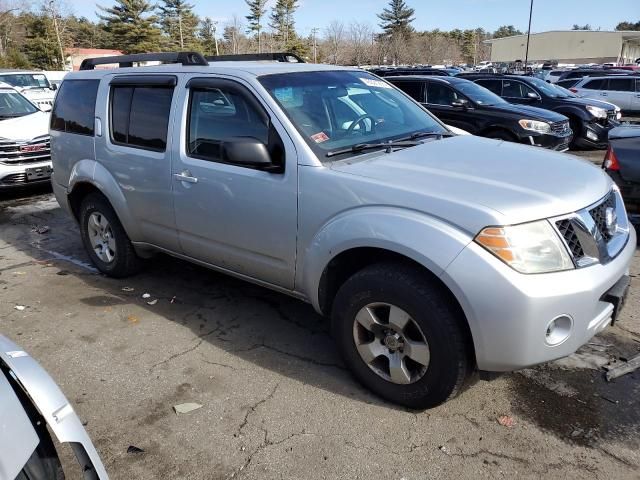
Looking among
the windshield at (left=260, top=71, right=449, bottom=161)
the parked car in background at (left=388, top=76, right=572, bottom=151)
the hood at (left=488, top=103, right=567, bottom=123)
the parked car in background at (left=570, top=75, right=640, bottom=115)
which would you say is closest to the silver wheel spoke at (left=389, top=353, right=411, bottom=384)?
the windshield at (left=260, top=71, right=449, bottom=161)

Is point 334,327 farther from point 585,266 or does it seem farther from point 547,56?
point 547,56

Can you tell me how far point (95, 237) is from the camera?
513 centimetres

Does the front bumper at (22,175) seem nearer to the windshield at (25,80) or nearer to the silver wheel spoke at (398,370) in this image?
the silver wheel spoke at (398,370)

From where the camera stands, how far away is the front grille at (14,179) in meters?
8.34

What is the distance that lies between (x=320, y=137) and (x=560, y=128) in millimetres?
8129

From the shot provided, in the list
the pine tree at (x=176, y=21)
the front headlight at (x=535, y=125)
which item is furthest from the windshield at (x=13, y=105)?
the pine tree at (x=176, y=21)

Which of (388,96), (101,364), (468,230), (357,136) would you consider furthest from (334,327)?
(388,96)

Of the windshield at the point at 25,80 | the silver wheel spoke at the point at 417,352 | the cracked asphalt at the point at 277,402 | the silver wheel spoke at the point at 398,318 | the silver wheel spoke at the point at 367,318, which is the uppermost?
the windshield at the point at 25,80

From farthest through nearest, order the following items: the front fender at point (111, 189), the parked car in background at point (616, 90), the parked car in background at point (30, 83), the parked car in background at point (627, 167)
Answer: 1. the parked car in background at point (30, 83)
2. the parked car in background at point (616, 90)
3. the parked car in background at point (627, 167)
4. the front fender at point (111, 189)

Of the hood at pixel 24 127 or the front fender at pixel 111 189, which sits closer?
the front fender at pixel 111 189

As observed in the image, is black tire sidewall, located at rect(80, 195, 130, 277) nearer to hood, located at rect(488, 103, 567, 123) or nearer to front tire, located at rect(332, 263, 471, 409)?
front tire, located at rect(332, 263, 471, 409)

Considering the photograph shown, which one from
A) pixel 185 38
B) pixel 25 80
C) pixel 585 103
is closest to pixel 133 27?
pixel 185 38

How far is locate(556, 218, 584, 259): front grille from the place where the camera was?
2598 mm

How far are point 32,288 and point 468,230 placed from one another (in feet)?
13.6
